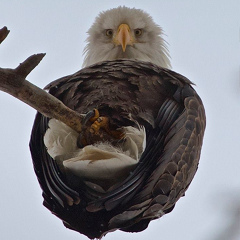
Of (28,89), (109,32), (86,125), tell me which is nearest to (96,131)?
(86,125)

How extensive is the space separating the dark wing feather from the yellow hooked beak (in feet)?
2.86

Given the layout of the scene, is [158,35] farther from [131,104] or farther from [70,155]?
[70,155]

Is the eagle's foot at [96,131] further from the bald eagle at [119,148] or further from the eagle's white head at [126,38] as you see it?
the eagle's white head at [126,38]

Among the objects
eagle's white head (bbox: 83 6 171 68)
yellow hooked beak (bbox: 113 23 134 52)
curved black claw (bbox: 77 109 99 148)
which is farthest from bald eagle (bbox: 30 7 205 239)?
eagle's white head (bbox: 83 6 171 68)

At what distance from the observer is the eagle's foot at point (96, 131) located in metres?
3.13

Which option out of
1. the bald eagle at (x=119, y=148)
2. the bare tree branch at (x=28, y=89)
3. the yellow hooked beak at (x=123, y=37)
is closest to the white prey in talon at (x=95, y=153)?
the bald eagle at (x=119, y=148)

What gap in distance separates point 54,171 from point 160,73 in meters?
1.13

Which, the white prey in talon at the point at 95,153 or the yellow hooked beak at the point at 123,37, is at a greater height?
the yellow hooked beak at the point at 123,37

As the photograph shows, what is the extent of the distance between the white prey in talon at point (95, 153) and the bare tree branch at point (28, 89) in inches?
10.6

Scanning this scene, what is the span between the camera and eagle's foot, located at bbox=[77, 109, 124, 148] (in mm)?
3128

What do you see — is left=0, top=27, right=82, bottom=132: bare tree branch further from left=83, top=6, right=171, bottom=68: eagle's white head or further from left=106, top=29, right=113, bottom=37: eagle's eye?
left=106, top=29, right=113, bottom=37: eagle's eye

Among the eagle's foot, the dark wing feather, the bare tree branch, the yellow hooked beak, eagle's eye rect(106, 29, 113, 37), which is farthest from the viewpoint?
eagle's eye rect(106, 29, 113, 37)

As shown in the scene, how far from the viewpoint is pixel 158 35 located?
539 centimetres

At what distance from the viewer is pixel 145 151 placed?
3186 mm
